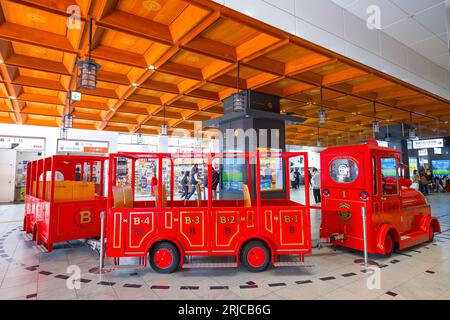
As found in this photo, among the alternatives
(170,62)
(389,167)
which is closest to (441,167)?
(389,167)

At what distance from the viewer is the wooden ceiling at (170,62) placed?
138 inches

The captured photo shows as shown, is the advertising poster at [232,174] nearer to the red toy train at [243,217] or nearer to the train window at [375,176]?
the red toy train at [243,217]

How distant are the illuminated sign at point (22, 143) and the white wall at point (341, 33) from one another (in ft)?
39.0

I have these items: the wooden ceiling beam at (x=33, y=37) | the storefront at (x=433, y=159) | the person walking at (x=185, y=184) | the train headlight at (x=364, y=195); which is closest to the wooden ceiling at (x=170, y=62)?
the wooden ceiling beam at (x=33, y=37)

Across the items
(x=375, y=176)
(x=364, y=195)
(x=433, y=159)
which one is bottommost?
(x=364, y=195)

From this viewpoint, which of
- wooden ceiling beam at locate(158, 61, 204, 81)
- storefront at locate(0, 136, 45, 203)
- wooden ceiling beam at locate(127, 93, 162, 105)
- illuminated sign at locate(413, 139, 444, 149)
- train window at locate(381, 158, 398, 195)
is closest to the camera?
train window at locate(381, 158, 398, 195)

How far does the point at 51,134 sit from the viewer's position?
11734 mm

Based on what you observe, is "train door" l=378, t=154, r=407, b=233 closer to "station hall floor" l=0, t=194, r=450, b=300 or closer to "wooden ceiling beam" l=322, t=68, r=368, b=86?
"station hall floor" l=0, t=194, r=450, b=300

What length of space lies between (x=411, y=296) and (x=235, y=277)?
2088 mm

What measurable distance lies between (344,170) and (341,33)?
2.44 m

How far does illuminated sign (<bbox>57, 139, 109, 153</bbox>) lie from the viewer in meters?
11.8

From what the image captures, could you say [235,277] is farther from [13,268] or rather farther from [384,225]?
[13,268]

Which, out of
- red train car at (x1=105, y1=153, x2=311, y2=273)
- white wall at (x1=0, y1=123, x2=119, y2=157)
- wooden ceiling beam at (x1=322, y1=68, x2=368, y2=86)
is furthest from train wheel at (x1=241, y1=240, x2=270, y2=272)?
white wall at (x1=0, y1=123, x2=119, y2=157)

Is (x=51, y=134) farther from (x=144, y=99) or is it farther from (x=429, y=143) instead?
(x=429, y=143)
